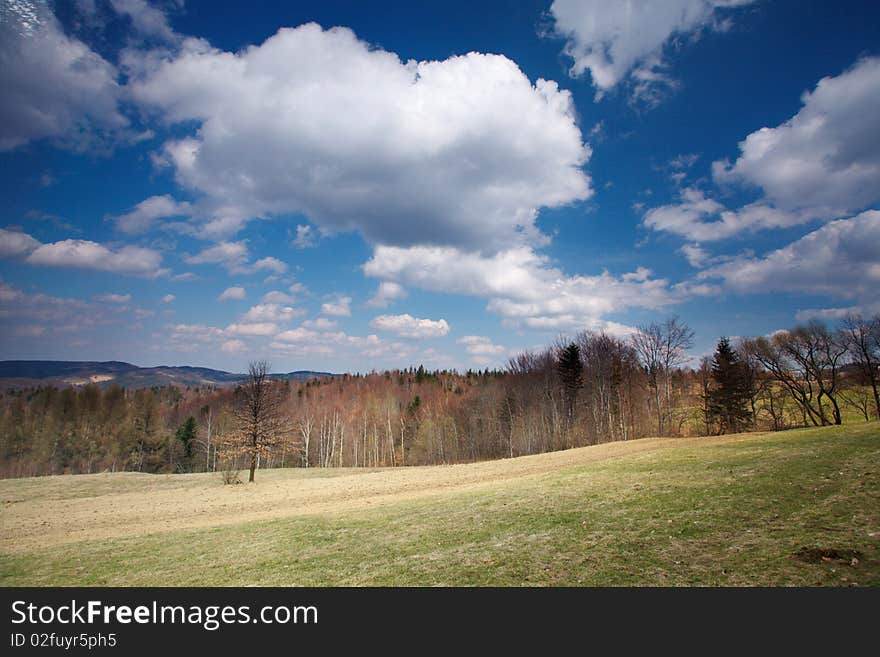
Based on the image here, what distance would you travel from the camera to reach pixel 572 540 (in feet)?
33.9

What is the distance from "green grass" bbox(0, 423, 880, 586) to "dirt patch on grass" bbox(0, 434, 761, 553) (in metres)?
3.85

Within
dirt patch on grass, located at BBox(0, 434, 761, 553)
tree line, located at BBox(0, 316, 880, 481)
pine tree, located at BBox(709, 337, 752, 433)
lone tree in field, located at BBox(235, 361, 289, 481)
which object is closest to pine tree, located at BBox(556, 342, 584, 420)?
tree line, located at BBox(0, 316, 880, 481)

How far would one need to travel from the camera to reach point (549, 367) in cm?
7462

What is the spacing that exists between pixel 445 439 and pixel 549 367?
25549 millimetres

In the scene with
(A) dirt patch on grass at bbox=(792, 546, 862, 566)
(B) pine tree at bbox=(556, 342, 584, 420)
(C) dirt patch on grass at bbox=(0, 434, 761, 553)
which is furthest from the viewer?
(B) pine tree at bbox=(556, 342, 584, 420)

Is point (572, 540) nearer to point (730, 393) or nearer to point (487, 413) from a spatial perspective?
point (730, 393)

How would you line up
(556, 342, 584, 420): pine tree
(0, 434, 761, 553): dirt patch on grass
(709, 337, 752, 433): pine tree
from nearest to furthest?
(0, 434, 761, 553): dirt patch on grass
(709, 337, 752, 433): pine tree
(556, 342, 584, 420): pine tree

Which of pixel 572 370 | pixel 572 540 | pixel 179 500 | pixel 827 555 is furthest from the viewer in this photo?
pixel 572 370

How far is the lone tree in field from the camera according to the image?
4009 centimetres

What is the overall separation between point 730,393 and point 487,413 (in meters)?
41.7

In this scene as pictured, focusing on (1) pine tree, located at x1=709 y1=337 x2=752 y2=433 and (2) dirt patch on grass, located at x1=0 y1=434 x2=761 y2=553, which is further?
(1) pine tree, located at x1=709 y1=337 x2=752 y2=433

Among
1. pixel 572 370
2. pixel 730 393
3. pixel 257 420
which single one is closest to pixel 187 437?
pixel 257 420

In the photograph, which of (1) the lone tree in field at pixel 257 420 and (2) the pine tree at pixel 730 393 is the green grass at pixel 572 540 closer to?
(1) the lone tree in field at pixel 257 420

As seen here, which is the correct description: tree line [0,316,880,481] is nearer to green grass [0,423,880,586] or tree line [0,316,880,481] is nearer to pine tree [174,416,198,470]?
pine tree [174,416,198,470]
